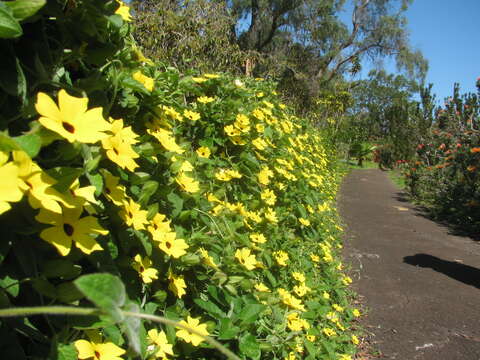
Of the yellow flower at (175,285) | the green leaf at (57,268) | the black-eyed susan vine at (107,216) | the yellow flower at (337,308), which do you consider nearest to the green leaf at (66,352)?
the black-eyed susan vine at (107,216)

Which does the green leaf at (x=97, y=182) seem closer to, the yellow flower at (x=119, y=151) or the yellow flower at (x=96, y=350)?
the yellow flower at (x=119, y=151)

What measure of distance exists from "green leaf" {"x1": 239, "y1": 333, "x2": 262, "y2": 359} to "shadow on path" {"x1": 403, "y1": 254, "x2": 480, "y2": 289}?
13.9 ft

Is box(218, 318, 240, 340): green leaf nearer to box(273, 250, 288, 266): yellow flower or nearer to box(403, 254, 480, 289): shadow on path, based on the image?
box(273, 250, 288, 266): yellow flower

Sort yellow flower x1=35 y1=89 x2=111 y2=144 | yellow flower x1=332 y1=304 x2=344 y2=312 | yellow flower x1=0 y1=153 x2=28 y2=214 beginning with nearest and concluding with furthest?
yellow flower x1=0 y1=153 x2=28 y2=214 → yellow flower x1=35 y1=89 x2=111 y2=144 → yellow flower x1=332 y1=304 x2=344 y2=312

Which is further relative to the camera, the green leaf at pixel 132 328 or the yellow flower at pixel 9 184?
the yellow flower at pixel 9 184

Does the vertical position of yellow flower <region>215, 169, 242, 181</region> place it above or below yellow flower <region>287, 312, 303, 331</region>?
above

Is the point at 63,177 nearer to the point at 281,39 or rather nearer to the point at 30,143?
the point at 30,143

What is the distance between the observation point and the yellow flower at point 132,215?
2.82 feet

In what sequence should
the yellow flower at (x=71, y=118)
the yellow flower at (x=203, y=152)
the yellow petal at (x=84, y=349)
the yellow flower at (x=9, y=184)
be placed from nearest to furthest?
the yellow flower at (x=9, y=184) < the yellow flower at (x=71, y=118) < the yellow petal at (x=84, y=349) < the yellow flower at (x=203, y=152)

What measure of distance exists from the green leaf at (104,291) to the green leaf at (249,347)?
1037 millimetres

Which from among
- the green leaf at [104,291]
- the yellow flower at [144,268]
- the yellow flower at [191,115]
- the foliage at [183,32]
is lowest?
the yellow flower at [144,268]

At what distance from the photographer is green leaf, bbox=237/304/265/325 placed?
53.3 inches

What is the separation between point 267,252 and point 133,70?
1375 mm

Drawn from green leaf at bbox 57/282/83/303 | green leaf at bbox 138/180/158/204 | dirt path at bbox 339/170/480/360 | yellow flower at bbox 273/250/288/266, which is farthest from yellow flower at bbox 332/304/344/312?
green leaf at bbox 57/282/83/303
